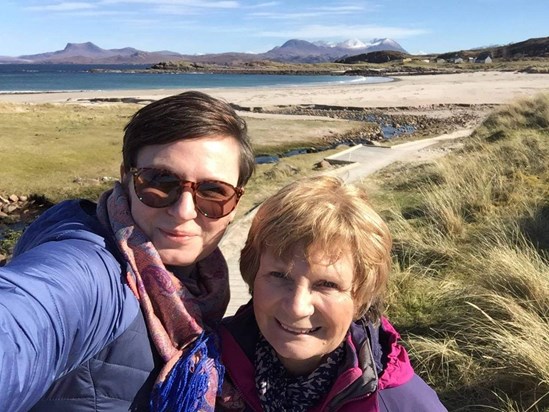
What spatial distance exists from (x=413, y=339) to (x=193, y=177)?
10.7ft

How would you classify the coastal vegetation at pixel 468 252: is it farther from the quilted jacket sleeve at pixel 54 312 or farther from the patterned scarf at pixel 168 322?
the quilted jacket sleeve at pixel 54 312

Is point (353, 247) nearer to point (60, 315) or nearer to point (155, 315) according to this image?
point (155, 315)

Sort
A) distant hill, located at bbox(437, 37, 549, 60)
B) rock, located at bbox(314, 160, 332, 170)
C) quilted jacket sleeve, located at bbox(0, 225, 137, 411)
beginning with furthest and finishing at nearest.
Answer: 1. distant hill, located at bbox(437, 37, 549, 60)
2. rock, located at bbox(314, 160, 332, 170)
3. quilted jacket sleeve, located at bbox(0, 225, 137, 411)

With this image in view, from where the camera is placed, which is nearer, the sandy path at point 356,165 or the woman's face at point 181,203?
the woman's face at point 181,203

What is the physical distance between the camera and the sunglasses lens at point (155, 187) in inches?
68.1

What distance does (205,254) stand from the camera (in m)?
1.89

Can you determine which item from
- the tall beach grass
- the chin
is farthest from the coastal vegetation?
the chin

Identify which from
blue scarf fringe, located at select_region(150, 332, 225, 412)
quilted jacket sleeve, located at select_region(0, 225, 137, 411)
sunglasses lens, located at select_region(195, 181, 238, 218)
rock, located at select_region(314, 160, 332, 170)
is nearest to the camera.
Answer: quilted jacket sleeve, located at select_region(0, 225, 137, 411)

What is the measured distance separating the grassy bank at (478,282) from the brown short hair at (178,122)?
100 inches

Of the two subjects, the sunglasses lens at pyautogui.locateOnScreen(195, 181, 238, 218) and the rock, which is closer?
the sunglasses lens at pyautogui.locateOnScreen(195, 181, 238, 218)

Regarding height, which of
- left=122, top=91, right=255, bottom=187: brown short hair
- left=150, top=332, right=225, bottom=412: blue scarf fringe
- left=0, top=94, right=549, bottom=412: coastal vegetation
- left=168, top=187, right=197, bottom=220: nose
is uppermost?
left=122, top=91, right=255, bottom=187: brown short hair

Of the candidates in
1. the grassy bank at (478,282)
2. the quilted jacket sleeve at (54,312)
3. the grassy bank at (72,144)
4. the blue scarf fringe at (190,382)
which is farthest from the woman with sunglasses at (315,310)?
the grassy bank at (72,144)

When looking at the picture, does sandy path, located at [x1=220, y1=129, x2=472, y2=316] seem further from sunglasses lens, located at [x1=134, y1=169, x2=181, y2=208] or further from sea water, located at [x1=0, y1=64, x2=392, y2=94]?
sea water, located at [x1=0, y1=64, x2=392, y2=94]

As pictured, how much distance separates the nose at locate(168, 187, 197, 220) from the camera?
1768 mm
